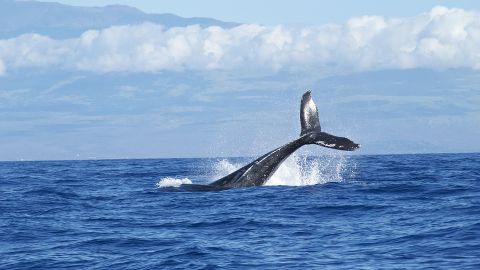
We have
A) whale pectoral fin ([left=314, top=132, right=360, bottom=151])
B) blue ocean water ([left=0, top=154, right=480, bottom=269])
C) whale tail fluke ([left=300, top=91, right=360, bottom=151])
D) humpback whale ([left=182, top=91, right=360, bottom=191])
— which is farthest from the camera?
humpback whale ([left=182, top=91, right=360, bottom=191])

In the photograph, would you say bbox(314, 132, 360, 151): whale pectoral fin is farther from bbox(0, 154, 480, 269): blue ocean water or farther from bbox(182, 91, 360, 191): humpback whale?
bbox(0, 154, 480, 269): blue ocean water

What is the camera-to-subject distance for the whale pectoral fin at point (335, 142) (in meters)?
23.5

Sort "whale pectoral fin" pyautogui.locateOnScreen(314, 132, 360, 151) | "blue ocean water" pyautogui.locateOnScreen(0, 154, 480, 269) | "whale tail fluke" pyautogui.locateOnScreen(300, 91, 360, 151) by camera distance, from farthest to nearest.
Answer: "whale tail fluke" pyautogui.locateOnScreen(300, 91, 360, 151)
"whale pectoral fin" pyautogui.locateOnScreen(314, 132, 360, 151)
"blue ocean water" pyautogui.locateOnScreen(0, 154, 480, 269)

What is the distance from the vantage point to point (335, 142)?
2428 centimetres

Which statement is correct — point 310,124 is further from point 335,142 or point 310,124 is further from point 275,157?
point 335,142

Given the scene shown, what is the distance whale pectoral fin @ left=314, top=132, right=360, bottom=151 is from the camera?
23547 mm

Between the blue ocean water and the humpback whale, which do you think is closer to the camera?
the blue ocean water

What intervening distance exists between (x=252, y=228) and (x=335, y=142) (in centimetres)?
737

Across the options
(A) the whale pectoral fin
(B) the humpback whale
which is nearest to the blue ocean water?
(B) the humpback whale

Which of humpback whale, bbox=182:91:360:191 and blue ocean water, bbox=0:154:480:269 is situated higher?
humpback whale, bbox=182:91:360:191

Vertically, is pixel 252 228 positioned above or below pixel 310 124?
below

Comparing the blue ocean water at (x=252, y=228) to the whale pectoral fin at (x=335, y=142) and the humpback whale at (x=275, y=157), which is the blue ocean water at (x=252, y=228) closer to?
the humpback whale at (x=275, y=157)

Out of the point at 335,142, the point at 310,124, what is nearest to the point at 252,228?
the point at 335,142

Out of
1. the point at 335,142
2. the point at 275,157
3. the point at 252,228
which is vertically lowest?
the point at 252,228
